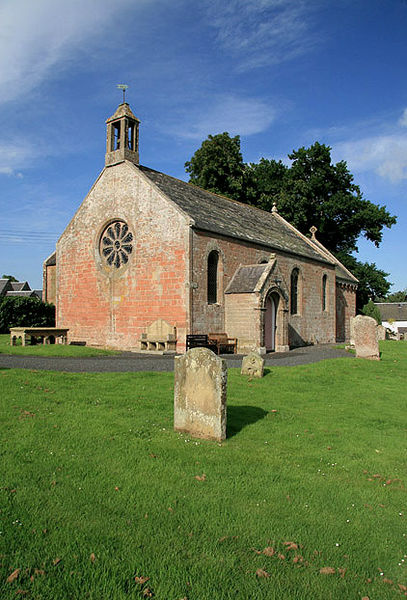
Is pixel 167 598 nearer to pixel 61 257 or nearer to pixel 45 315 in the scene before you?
pixel 61 257

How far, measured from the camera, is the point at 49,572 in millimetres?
3826

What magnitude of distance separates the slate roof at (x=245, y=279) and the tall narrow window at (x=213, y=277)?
0.69m

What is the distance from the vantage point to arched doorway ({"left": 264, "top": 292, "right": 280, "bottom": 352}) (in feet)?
84.4

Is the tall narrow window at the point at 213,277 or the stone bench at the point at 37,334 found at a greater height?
the tall narrow window at the point at 213,277

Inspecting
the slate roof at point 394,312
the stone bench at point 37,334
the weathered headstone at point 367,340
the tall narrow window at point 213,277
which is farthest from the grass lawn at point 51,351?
the slate roof at point 394,312

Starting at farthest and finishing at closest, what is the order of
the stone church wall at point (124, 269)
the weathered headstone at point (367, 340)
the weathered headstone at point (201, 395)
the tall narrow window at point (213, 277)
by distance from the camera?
the tall narrow window at point (213, 277)
the stone church wall at point (124, 269)
the weathered headstone at point (367, 340)
the weathered headstone at point (201, 395)

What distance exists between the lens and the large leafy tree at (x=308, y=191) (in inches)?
1865

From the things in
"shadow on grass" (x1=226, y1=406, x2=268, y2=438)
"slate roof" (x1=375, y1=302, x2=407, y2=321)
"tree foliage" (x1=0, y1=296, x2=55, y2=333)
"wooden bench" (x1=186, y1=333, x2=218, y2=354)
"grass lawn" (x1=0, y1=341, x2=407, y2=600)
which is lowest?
"grass lawn" (x1=0, y1=341, x2=407, y2=600)

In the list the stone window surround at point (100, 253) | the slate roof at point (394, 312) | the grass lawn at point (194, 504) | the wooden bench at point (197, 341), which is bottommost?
the grass lawn at point (194, 504)

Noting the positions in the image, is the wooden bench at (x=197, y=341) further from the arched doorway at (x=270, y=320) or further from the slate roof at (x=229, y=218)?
the slate roof at (x=229, y=218)

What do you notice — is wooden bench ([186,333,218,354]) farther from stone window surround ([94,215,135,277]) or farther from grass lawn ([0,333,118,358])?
stone window surround ([94,215,135,277])

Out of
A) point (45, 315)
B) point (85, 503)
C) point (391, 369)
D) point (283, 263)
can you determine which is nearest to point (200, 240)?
point (283, 263)

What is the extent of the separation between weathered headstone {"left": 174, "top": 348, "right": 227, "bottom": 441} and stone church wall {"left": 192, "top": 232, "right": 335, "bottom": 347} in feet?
48.0

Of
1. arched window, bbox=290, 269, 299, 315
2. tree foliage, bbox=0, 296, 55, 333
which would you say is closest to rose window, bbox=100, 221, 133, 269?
tree foliage, bbox=0, 296, 55, 333
